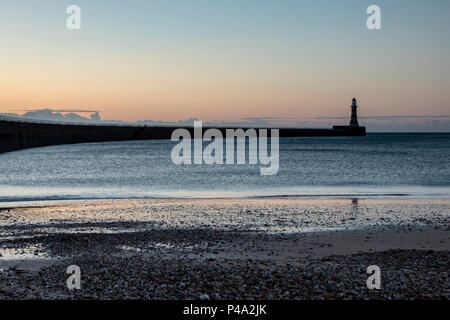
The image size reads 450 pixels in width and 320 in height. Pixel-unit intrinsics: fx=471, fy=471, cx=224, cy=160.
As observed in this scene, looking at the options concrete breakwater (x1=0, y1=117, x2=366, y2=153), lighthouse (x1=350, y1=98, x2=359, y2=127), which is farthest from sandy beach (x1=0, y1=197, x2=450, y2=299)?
lighthouse (x1=350, y1=98, x2=359, y2=127)

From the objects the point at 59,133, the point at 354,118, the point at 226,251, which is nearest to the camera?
the point at 226,251

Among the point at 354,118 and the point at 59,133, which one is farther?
the point at 354,118

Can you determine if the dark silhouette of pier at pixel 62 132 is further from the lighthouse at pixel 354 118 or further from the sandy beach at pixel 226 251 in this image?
the sandy beach at pixel 226 251

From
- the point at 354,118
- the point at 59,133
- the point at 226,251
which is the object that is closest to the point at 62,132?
the point at 59,133

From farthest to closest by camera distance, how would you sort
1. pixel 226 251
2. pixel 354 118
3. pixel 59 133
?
pixel 354 118 < pixel 59 133 < pixel 226 251

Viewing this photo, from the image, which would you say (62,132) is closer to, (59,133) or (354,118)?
(59,133)

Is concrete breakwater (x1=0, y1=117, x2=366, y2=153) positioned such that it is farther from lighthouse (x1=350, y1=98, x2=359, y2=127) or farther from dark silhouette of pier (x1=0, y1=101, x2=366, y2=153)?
lighthouse (x1=350, y1=98, x2=359, y2=127)

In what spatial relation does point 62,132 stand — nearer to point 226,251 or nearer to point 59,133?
point 59,133

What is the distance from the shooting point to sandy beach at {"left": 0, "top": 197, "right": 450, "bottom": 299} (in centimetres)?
687

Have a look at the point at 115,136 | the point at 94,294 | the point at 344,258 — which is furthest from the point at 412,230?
the point at 115,136

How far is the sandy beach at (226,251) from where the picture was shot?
271 inches

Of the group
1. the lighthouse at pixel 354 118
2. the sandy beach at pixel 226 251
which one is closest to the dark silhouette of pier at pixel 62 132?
the lighthouse at pixel 354 118

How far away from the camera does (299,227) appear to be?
503 inches

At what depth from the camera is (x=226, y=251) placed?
31.8 feet
